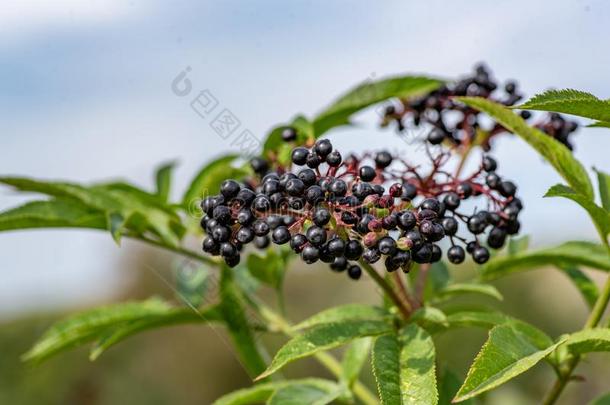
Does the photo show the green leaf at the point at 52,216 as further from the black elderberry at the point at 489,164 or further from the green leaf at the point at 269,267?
the black elderberry at the point at 489,164

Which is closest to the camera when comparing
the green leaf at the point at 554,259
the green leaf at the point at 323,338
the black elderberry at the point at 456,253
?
the green leaf at the point at 323,338

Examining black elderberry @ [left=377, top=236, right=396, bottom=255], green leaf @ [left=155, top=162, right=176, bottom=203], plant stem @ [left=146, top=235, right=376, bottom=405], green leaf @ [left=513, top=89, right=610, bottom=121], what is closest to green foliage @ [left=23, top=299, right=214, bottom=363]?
plant stem @ [left=146, top=235, right=376, bottom=405]

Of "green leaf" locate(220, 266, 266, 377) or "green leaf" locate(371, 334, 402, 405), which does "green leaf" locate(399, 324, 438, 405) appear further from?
"green leaf" locate(220, 266, 266, 377)

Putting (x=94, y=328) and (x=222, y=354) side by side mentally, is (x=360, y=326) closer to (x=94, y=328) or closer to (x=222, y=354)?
(x=94, y=328)

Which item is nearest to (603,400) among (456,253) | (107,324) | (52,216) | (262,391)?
(456,253)

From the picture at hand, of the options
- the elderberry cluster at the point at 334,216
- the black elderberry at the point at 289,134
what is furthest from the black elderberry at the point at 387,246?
the black elderberry at the point at 289,134

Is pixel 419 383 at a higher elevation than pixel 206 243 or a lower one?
lower

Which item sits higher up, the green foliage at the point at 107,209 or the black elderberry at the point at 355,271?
the green foliage at the point at 107,209

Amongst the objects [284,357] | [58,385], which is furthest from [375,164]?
[58,385]
